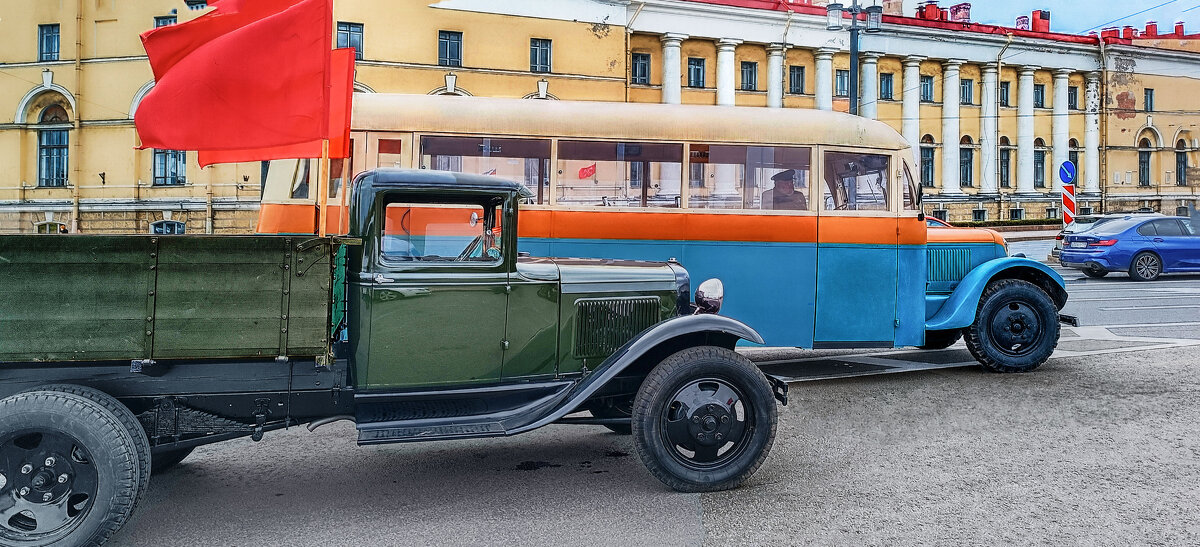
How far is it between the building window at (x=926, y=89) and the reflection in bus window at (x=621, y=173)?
125 feet

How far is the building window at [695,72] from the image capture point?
3725cm

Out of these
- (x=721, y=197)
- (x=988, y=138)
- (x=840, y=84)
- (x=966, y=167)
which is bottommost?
(x=721, y=197)

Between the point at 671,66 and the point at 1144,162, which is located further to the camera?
the point at 1144,162

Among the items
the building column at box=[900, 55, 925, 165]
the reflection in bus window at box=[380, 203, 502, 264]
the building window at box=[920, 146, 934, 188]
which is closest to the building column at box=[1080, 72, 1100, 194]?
the building window at box=[920, 146, 934, 188]

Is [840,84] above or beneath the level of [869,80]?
beneath

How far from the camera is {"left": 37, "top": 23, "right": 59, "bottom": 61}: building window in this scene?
1176 inches

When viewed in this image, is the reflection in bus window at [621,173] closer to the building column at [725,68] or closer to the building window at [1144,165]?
the building column at [725,68]

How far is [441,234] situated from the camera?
15.5 feet

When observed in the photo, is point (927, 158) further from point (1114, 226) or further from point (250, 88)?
point (250, 88)

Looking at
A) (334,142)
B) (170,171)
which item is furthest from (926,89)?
(334,142)

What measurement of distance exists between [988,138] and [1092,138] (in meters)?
7.06

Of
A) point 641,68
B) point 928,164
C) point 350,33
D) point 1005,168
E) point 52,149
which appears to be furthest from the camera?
point 1005,168

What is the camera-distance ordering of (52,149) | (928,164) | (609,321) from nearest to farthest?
(609,321), (52,149), (928,164)

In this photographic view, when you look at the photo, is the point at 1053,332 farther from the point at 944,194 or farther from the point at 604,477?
the point at 944,194
